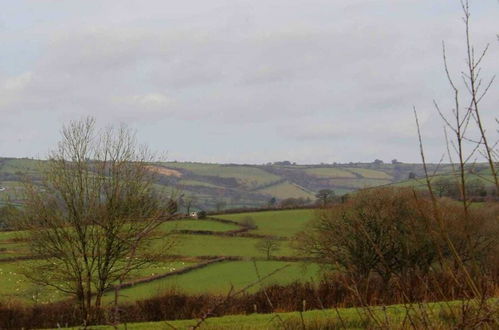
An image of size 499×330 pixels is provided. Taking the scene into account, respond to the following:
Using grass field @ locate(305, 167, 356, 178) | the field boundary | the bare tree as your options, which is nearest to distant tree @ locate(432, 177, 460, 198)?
the bare tree

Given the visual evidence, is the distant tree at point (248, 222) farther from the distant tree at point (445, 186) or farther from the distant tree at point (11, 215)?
the distant tree at point (445, 186)

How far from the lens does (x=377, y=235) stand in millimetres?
38094

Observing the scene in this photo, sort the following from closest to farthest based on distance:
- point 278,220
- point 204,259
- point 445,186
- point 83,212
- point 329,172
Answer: point 445,186
point 83,212
point 204,259
point 278,220
point 329,172

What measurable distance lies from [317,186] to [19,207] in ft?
419

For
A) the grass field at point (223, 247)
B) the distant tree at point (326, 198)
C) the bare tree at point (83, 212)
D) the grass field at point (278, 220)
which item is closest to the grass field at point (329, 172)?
the distant tree at point (326, 198)

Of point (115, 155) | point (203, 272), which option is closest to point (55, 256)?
point (115, 155)

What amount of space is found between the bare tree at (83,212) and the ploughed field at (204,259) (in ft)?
4.82

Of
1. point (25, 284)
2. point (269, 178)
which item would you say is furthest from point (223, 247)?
point (269, 178)

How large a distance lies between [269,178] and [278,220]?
86.8 metres

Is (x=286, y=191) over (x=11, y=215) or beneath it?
beneath

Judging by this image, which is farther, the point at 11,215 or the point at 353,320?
the point at 11,215

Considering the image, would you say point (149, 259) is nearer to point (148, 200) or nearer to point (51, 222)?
point (148, 200)

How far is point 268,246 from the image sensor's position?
5906 cm

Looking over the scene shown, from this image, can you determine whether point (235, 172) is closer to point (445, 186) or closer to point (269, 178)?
point (269, 178)
